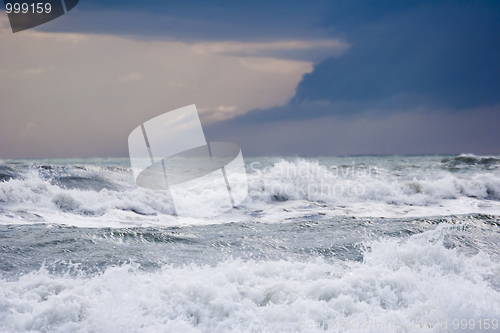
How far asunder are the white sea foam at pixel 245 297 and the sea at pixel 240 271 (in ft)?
0.04

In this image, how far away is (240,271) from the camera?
3686 mm

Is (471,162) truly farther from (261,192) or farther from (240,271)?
(240,271)

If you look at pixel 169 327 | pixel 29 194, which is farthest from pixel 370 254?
pixel 29 194

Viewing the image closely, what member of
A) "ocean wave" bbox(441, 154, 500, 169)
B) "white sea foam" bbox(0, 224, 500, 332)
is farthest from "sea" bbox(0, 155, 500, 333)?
"ocean wave" bbox(441, 154, 500, 169)

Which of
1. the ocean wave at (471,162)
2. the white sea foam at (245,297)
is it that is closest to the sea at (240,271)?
the white sea foam at (245,297)

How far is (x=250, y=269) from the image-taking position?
3768 mm

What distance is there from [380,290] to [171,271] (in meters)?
2.19

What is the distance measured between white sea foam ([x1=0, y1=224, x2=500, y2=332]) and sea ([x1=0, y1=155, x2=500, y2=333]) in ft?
0.04

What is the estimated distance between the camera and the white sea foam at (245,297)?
294 centimetres

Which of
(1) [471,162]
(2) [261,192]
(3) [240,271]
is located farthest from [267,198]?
(1) [471,162]

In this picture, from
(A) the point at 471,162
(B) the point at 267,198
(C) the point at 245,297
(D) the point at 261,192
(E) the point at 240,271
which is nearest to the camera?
(C) the point at 245,297

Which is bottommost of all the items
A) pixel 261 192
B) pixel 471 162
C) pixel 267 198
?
pixel 471 162

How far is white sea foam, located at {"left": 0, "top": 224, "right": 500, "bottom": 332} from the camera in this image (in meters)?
2.94

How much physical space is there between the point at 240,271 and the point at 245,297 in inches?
16.0
